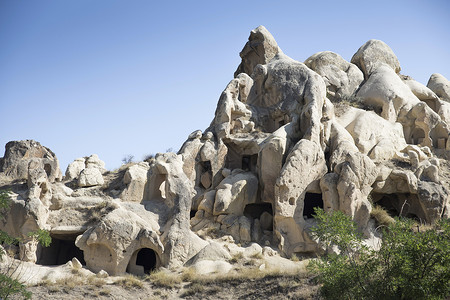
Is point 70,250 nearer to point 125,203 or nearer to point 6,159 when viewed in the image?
point 125,203

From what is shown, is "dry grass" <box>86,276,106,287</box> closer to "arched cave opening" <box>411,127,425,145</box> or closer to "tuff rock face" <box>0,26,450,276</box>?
"tuff rock face" <box>0,26,450,276</box>

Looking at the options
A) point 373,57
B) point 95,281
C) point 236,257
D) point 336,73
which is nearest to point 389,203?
point 236,257

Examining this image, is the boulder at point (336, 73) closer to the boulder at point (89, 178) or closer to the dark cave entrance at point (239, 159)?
the dark cave entrance at point (239, 159)

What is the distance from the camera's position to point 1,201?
14.9 metres

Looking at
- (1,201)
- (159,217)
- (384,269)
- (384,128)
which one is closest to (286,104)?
(384,128)

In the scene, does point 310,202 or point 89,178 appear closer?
point 89,178

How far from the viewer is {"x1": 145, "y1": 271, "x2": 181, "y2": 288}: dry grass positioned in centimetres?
2197

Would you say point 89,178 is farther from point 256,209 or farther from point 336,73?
point 336,73

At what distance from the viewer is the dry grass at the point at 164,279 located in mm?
21969

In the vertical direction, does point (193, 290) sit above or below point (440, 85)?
below

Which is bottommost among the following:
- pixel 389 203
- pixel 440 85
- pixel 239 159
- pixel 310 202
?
pixel 389 203

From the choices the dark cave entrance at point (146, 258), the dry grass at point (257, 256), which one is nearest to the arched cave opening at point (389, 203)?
the dry grass at point (257, 256)

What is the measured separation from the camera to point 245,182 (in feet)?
87.8

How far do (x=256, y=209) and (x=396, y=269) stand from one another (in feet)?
43.8
